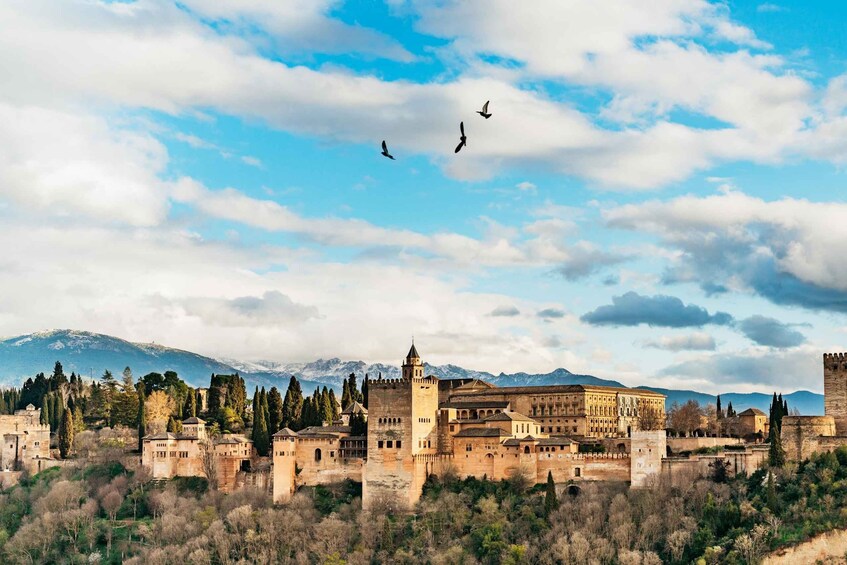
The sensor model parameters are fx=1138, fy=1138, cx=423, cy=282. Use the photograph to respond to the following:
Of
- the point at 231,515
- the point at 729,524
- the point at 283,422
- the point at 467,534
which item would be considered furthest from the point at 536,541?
the point at 283,422

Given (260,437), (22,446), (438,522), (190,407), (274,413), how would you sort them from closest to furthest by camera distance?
(438,522) < (260,437) < (274,413) < (22,446) < (190,407)

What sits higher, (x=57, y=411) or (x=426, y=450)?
(x=57, y=411)

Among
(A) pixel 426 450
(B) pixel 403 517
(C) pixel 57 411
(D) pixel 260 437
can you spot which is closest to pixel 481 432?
(A) pixel 426 450

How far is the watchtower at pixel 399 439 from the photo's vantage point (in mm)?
59344

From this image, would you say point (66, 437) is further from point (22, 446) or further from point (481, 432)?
point (481, 432)

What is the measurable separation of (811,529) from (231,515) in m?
29.0

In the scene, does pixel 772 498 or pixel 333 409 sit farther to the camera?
pixel 333 409

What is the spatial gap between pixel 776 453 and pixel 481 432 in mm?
15277

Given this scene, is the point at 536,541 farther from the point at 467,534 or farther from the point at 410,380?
the point at 410,380

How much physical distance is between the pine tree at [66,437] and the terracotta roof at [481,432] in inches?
1179

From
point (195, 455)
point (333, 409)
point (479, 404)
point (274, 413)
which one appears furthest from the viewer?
point (333, 409)

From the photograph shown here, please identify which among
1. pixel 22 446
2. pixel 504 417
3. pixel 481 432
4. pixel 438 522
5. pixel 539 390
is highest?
pixel 539 390

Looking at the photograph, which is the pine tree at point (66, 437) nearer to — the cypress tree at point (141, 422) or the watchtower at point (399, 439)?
the cypress tree at point (141, 422)

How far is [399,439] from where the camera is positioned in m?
59.9
